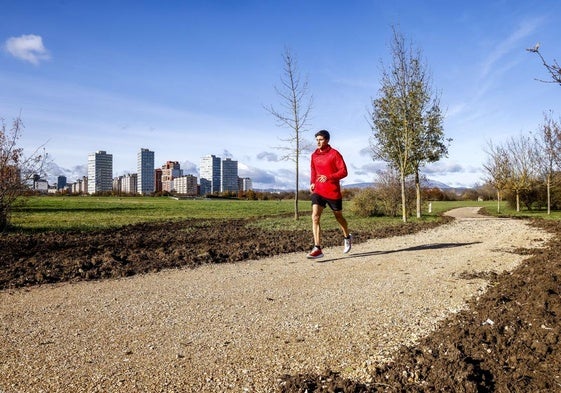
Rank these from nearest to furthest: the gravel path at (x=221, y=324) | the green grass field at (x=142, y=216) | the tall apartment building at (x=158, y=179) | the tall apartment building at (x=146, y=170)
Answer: the gravel path at (x=221, y=324) → the green grass field at (x=142, y=216) → the tall apartment building at (x=146, y=170) → the tall apartment building at (x=158, y=179)

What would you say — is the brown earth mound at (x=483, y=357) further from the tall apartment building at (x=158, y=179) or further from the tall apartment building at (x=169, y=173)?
the tall apartment building at (x=158, y=179)

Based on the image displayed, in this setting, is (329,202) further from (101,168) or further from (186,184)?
(101,168)

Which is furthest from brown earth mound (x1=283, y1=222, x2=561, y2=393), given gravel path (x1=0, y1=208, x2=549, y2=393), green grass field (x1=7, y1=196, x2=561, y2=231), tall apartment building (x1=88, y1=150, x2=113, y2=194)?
tall apartment building (x1=88, y1=150, x2=113, y2=194)

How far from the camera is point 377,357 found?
3432mm

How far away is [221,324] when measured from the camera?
4.31 metres

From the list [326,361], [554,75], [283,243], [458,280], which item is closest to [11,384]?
[326,361]

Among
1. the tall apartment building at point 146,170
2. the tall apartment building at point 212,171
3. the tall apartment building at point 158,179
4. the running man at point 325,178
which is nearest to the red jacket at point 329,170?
the running man at point 325,178

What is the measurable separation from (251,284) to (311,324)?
2.01 metres

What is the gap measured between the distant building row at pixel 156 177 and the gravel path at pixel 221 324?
13233 centimetres

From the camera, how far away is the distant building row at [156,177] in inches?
5694

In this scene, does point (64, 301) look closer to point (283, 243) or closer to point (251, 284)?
point (251, 284)

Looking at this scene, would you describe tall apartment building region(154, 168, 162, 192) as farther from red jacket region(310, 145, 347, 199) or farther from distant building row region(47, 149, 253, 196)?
red jacket region(310, 145, 347, 199)

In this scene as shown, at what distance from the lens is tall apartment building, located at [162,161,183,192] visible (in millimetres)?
146875

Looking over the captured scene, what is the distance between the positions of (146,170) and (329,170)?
166 m
